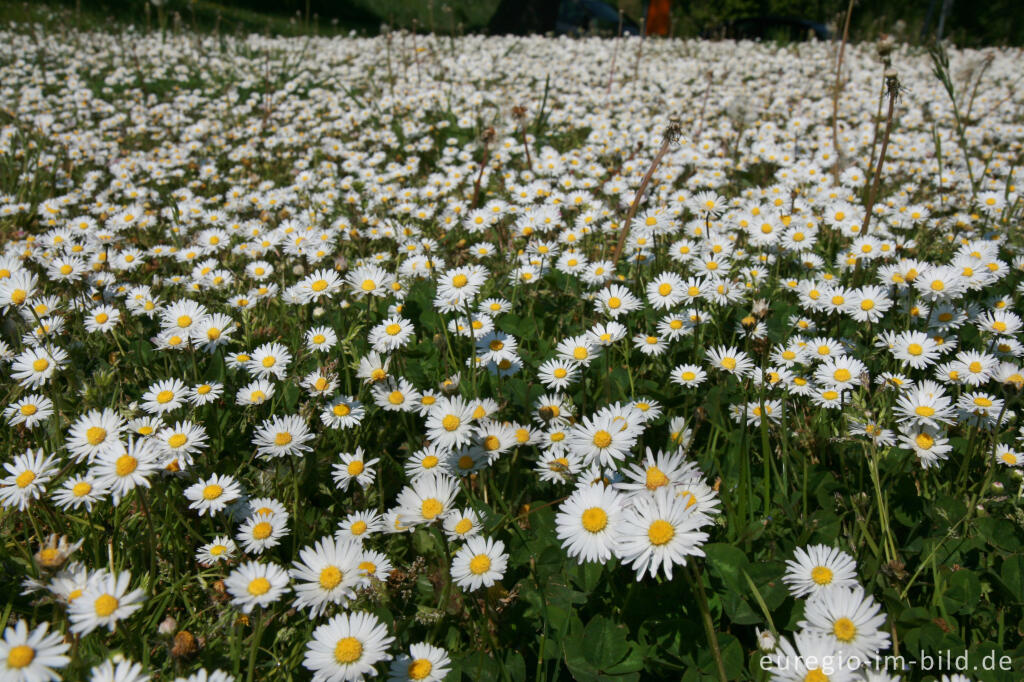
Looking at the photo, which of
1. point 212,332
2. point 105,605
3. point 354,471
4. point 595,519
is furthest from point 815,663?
point 212,332

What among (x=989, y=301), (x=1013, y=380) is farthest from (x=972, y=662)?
(x=989, y=301)

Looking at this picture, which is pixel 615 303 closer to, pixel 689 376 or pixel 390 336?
pixel 689 376

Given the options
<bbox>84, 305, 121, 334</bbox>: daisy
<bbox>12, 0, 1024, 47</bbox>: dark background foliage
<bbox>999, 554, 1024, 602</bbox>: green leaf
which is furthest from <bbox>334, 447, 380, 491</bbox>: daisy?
<bbox>12, 0, 1024, 47</bbox>: dark background foliage

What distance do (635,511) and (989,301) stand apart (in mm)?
2092

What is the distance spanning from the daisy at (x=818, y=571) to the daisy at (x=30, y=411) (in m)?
2.17

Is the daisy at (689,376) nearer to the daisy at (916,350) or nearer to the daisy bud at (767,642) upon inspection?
the daisy at (916,350)

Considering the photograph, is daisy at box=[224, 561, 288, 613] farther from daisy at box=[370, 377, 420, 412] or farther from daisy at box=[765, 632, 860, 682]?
daisy at box=[765, 632, 860, 682]

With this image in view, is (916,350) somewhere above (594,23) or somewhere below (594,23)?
below

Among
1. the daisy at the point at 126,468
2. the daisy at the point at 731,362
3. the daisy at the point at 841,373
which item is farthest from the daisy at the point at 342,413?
the daisy at the point at 841,373

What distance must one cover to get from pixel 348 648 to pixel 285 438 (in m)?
0.72

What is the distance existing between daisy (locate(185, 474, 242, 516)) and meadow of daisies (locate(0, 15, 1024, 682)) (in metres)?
0.01

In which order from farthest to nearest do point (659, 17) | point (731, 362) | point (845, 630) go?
point (659, 17) → point (731, 362) → point (845, 630)

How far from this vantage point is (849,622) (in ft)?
3.84

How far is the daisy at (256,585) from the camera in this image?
4.21 ft
